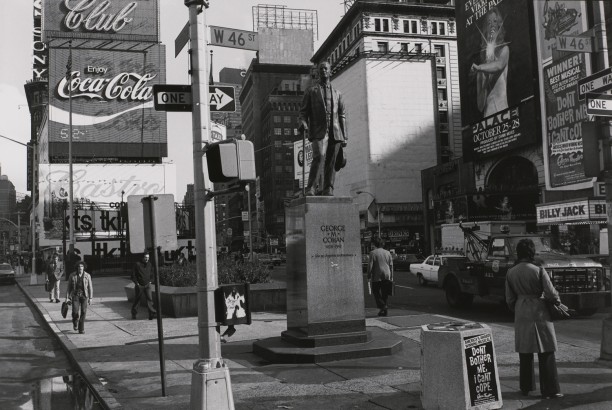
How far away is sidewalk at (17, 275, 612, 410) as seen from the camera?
674 centimetres

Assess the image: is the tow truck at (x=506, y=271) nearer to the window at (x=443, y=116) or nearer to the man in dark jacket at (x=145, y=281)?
the man in dark jacket at (x=145, y=281)

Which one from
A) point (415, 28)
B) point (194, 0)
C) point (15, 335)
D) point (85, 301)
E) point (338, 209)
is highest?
point (415, 28)

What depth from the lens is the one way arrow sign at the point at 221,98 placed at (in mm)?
6941

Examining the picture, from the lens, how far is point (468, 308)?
1589 cm

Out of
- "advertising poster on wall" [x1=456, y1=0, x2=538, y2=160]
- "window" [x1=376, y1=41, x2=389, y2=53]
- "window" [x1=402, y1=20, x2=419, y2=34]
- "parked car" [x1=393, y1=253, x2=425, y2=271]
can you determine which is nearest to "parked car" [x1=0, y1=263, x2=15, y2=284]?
"parked car" [x1=393, y1=253, x2=425, y2=271]

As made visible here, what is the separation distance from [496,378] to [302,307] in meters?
3.88

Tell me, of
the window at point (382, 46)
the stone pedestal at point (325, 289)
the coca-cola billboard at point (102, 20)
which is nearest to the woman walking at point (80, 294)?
the stone pedestal at point (325, 289)

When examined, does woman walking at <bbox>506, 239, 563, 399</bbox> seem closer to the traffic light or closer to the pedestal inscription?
the pedestal inscription

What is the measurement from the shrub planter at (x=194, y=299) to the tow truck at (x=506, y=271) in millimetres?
4752

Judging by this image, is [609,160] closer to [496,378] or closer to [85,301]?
[496,378]

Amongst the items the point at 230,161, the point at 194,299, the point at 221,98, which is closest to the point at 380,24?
the point at 194,299

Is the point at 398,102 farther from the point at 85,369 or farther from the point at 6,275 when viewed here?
the point at 85,369

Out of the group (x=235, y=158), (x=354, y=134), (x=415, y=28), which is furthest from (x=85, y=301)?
(x=415, y=28)

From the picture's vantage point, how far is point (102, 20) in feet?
218
